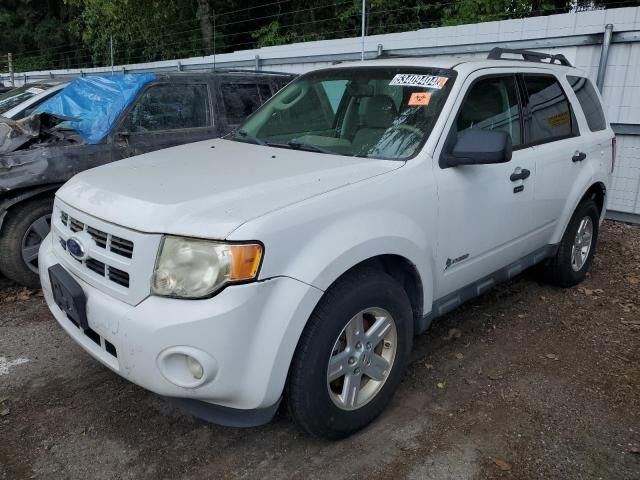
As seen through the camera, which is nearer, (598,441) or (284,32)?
(598,441)

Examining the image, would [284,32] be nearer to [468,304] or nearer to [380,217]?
[468,304]

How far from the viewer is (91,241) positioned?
256 centimetres

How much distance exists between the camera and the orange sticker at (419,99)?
318 cm

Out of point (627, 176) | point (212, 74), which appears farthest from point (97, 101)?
point (627, 176)

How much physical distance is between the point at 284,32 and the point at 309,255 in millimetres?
15295

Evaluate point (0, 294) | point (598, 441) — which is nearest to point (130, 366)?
point (598, 441)

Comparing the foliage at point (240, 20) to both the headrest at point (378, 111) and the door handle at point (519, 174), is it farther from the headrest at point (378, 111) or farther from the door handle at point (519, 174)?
the headrest at point (378, 111)

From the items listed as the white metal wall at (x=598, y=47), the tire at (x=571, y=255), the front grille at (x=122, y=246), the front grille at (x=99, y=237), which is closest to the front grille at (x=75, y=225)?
the front grille at (x=99, y=237)

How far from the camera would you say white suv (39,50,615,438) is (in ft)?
7.23

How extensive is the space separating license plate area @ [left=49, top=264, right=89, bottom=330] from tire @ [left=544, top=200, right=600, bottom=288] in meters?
3.63

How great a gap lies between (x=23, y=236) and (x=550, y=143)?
411cm

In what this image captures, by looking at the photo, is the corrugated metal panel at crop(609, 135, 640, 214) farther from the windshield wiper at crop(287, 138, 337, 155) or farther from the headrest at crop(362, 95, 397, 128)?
the windshield wiper at crop(287, 138, 337, 155)

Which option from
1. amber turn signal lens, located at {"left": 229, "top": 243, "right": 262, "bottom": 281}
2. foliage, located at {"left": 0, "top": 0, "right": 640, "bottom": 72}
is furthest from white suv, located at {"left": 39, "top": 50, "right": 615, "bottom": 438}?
foliage, located at {"left": 0, "top": 0, "right": 640, "bottom": 72}

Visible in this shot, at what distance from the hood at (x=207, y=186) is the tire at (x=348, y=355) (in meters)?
0.50
